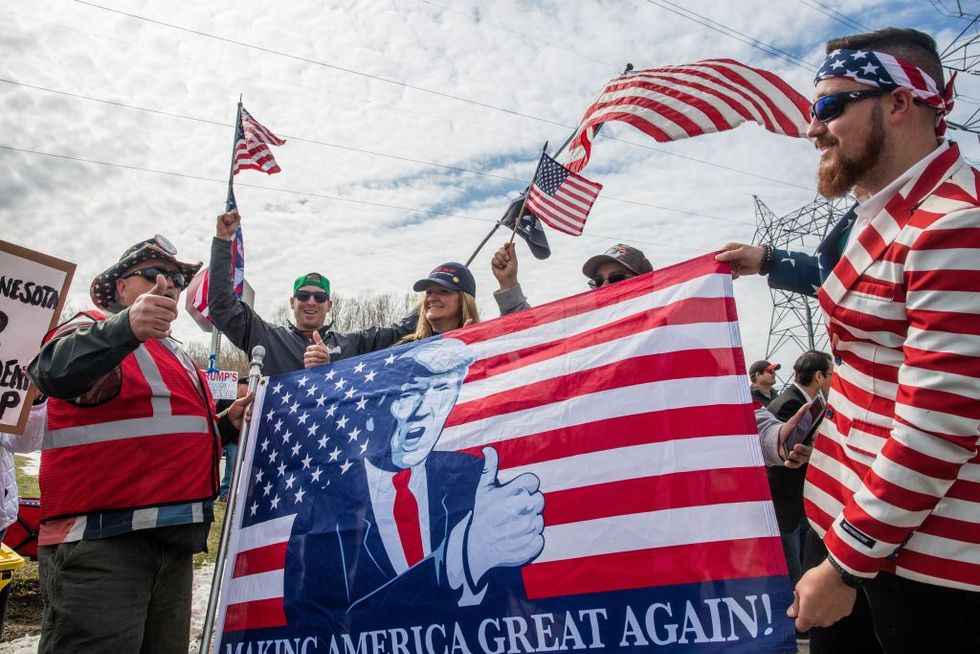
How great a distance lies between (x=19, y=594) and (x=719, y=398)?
623 centimetres

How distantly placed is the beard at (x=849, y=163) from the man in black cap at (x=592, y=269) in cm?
156

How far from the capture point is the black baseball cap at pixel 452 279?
13.4ft

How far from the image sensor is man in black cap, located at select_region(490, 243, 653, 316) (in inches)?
146

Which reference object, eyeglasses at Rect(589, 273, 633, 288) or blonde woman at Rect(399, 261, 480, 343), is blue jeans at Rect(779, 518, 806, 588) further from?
blonde woman at Rect(399, 261, 480, 343)

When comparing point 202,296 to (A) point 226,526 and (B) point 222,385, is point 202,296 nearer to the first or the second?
(A) point 226,526

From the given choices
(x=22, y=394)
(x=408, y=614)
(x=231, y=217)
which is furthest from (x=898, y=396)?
(x=231, y=217)

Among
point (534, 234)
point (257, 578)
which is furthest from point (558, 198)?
point (257, 578)

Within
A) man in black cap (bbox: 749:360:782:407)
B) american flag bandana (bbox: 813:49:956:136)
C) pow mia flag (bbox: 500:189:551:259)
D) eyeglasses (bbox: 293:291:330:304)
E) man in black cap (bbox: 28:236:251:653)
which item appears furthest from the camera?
man in black cap (bbox: 749:360:782:407)

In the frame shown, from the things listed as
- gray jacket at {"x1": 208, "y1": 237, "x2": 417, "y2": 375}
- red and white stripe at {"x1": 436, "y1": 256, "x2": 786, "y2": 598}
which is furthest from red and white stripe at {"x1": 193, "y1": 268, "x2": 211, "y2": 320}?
red and white stripe at {"x1": 436, "y1": 256, "x2": 786, "y2": 598}

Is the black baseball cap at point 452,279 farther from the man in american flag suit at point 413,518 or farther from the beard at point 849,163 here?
the beard at point 849,163

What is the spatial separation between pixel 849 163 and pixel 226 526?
122 inches

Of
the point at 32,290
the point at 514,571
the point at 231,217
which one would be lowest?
the point at 514,571

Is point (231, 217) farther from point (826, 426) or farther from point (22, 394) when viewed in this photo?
point (826, 426)

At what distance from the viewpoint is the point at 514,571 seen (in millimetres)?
2227
